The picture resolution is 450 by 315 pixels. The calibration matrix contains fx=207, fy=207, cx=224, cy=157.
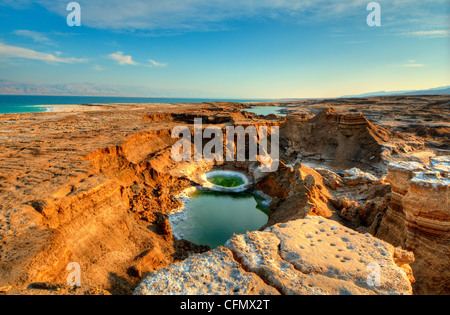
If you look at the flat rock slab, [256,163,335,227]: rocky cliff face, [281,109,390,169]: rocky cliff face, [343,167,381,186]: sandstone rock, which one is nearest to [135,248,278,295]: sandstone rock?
the flat rock slab

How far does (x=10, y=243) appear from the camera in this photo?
20.7 feet

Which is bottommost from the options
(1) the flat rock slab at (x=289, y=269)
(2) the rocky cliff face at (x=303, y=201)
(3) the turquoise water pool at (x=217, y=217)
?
(3) the turquoise water pool at (x=217, y=217)

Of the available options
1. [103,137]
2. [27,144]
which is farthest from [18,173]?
[103,137]

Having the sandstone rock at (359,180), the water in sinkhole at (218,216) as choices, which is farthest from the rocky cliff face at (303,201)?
the water in sinkhole at (218,216)

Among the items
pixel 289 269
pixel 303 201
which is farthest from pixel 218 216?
pixel 289 269

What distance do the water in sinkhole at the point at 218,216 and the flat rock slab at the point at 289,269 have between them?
276 inches

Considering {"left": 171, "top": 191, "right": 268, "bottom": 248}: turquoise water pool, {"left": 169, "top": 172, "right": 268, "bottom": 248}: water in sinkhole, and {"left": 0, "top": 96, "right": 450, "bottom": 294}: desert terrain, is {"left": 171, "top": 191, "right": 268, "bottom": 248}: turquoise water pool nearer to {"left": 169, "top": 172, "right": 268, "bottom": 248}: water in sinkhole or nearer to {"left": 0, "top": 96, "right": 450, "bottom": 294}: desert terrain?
{"left": 169, "top": 172, "right": 268, "bottom": 248}: water in sinkhole

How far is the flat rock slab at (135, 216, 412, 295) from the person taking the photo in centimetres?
451

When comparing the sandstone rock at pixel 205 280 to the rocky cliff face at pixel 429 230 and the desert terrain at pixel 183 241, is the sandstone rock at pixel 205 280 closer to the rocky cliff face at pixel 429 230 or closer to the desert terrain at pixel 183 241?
the desert terrain at pixel 183 241

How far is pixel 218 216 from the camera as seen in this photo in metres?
15.4

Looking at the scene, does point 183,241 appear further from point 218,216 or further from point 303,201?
point 303,201

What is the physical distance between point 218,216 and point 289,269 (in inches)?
418

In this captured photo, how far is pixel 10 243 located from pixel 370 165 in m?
26.1

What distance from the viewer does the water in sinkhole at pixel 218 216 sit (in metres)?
13.1
